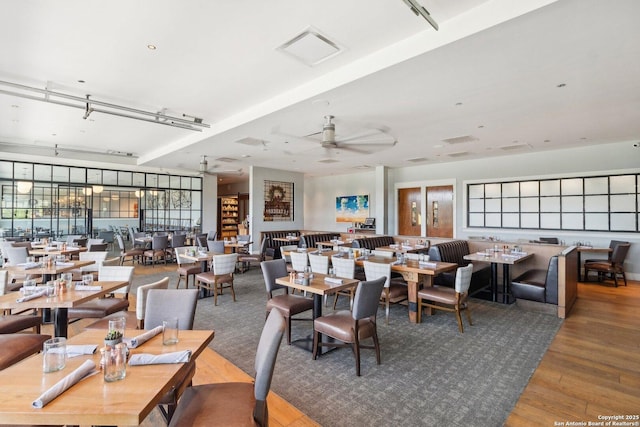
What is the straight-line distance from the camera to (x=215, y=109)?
5480mm

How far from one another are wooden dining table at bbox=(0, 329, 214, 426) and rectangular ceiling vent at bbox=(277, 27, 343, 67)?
3.04m

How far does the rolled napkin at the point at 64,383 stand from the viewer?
124 centimetres

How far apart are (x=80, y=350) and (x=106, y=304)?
205 cm

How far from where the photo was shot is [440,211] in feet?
33.7

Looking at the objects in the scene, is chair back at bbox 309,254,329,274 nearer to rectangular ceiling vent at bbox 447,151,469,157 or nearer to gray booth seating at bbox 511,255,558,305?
gray booth seating at bbox 511,255,558,305

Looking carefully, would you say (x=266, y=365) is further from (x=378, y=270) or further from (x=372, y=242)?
(x=372, y=242)

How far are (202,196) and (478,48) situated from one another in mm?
11273

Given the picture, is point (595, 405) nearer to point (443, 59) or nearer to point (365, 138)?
point (443, 59)

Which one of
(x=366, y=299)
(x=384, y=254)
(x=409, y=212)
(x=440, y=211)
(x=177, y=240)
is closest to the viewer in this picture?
(x=366, y=299)

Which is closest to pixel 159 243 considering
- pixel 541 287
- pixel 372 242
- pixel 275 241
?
pixel 275 241

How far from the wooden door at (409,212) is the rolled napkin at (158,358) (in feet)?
32.6

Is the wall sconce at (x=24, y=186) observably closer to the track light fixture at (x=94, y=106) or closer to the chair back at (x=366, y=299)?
the track light fixture at (x=94, y=106)

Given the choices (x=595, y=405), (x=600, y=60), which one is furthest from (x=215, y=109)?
(x=595, y=405)

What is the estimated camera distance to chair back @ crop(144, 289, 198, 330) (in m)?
2.43
